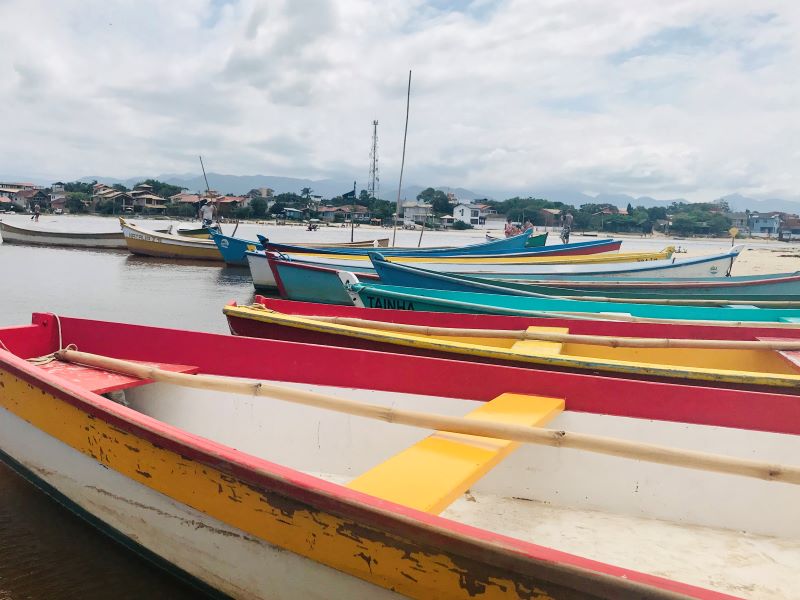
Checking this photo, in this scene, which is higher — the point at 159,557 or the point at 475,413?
the point at 475,413

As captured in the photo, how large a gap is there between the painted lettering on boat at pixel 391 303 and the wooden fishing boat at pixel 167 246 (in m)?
17.7

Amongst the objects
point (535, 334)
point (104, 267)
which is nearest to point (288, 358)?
point (535, 334)

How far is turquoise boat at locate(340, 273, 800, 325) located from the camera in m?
5.91

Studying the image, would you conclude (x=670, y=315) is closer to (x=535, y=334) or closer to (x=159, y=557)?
(x=535, y=334)

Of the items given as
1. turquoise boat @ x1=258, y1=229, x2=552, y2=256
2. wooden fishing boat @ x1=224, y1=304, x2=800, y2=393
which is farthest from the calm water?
wooden fishing boat @ x1=224, y1=304, x2=800, y2=393

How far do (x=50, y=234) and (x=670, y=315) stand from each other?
31011 mm

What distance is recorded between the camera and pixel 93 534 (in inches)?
142

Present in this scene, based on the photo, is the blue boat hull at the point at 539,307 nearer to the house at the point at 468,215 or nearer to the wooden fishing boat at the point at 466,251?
the wooden fishing boat at the point at 466,251

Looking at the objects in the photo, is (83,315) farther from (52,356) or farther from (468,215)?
(468,215)

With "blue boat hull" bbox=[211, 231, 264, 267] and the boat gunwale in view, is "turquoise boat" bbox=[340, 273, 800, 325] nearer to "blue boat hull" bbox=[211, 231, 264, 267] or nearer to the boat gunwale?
"blue boat hull" bbox=[211, 231, 264, 267]

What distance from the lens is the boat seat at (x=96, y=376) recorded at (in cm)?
368

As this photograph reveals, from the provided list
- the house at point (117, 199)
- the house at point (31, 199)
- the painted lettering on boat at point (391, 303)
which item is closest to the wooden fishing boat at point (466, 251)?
the painted lettering on boat at point (391, 303)

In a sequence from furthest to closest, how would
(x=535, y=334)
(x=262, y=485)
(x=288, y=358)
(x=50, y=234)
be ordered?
(x=50, y=234), (x=535, y=334), (x=288, y=358), (x=262, y=485)

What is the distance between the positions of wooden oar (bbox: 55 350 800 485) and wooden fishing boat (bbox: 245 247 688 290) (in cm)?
852
